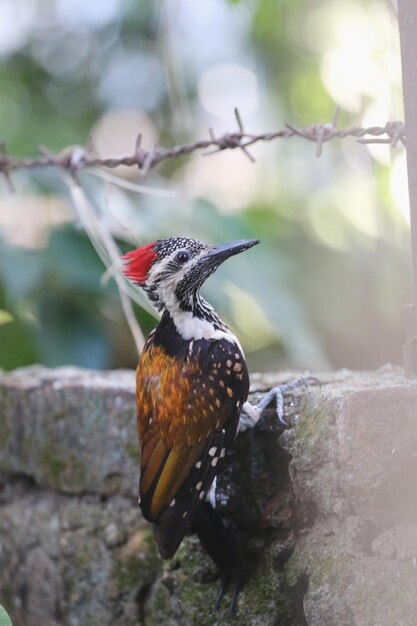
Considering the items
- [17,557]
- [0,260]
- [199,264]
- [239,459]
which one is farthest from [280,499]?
[0,260]

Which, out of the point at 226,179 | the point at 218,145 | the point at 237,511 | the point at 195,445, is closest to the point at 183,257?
the point at 218,145

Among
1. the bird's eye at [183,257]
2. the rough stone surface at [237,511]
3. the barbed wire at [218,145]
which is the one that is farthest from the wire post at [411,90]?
the bird's eye at [183,257]

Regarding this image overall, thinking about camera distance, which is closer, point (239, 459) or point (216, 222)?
point (239, 459)

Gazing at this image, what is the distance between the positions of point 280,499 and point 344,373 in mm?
524

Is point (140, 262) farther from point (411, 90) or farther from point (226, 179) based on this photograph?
point (226, 179)

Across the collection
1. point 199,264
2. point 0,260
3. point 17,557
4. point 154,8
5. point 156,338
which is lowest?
point 17,557

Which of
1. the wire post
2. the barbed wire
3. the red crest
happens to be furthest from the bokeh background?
the wire post

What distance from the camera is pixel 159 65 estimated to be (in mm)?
6551

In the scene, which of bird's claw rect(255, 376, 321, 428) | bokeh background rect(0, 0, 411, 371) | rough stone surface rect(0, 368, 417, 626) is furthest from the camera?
bokeh background rect(0, 0, 411, 371)

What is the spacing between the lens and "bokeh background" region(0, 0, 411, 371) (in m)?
4.29

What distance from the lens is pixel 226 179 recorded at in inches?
282

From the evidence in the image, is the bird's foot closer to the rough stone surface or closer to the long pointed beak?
the rough stone surface

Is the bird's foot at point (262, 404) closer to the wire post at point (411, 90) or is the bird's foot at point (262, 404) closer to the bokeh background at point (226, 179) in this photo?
the wire post at point (411, 90)

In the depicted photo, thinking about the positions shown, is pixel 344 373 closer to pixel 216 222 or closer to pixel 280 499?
pixel 280 499
